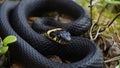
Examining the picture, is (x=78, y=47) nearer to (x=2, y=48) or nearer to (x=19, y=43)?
(x=19, y=43)

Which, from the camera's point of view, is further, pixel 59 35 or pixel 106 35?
pixel 106 35

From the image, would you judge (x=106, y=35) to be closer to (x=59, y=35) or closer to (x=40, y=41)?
(x=59, y=35)

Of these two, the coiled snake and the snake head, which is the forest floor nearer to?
the coiled snake

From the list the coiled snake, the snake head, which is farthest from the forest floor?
the snake head

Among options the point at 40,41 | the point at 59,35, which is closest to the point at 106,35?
the point at 59,35

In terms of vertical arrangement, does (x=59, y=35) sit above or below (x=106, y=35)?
above

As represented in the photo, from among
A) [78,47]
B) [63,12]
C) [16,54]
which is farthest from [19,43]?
[63,12]
